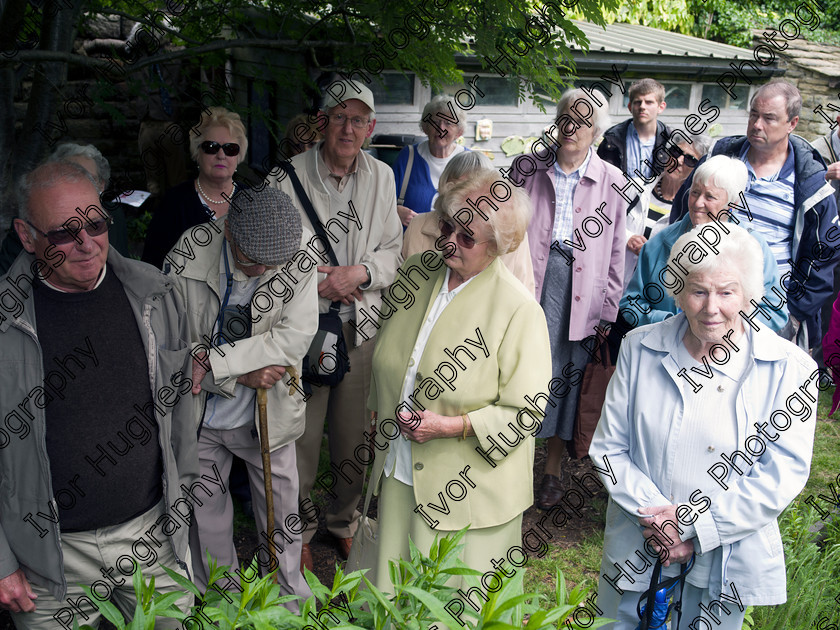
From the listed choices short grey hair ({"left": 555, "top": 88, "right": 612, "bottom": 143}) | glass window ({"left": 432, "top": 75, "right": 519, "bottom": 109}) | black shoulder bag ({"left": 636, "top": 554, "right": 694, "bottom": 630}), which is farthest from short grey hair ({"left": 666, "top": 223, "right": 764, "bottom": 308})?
glass window ({"left": 432, "top": 75, "right": 519, "bottom": 109})

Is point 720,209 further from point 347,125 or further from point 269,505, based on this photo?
point 269,505

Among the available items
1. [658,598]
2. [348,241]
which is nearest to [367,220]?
[348,241]

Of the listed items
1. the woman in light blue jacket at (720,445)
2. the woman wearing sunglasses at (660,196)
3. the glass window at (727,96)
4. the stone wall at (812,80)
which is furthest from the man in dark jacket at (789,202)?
the stone wall at (812,80)

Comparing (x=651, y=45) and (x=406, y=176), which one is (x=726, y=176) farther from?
(x=651, y=45)

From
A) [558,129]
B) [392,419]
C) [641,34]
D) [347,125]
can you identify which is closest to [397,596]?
[392,419]

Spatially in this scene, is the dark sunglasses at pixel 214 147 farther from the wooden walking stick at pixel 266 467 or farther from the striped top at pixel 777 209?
the striped top at pixel 777 209

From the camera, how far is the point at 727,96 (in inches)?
407

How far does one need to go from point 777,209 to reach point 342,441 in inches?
109

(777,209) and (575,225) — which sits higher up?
(777,209)

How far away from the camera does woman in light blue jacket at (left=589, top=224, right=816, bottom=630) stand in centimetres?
246

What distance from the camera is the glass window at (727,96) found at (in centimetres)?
1009

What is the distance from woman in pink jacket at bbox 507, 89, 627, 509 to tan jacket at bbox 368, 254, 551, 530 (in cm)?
150

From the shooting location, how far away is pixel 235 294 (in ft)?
10.3

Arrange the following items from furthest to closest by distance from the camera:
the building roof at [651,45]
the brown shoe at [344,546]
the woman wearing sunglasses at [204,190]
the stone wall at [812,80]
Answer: the stone wall at [812,80]
the building roof at [651,45]
the brown shoe at [344,546]
the woman wearing sunglasses at [204,190]
